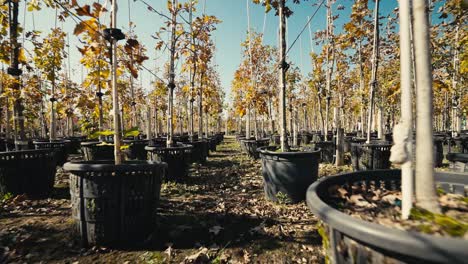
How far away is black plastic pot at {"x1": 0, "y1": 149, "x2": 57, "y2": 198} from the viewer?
3787 millimetres

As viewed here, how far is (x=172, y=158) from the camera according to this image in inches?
205

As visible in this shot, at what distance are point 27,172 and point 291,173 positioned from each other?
430 cm

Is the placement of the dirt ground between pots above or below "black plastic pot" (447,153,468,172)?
below

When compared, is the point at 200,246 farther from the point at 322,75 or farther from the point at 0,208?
the point at 322,75

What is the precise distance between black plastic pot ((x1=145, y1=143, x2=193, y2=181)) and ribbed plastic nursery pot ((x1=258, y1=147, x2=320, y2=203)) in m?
2.16

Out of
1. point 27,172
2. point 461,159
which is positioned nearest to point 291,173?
point 461,159

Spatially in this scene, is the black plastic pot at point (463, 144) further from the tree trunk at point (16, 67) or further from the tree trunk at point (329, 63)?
the tree trunk at point (16, 67)

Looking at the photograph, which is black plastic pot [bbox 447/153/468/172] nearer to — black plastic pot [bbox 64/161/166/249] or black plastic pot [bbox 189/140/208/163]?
black plastic pot [bbox 64/161/166/249]

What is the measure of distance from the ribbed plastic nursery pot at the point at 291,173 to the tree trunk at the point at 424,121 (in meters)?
2.65

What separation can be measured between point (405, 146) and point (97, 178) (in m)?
2.48

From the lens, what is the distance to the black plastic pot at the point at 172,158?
516 centimetres

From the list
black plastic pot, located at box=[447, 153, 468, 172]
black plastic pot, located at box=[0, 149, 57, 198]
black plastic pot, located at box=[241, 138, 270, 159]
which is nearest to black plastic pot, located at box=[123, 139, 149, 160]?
black plastic pot, located at box=[0, 149, 57, 198]

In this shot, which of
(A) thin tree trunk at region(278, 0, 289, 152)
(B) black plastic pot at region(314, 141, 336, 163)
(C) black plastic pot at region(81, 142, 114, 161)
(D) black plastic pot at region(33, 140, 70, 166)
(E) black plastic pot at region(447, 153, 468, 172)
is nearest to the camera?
(E) black plastic pot at region(447, 153, 468, 172)

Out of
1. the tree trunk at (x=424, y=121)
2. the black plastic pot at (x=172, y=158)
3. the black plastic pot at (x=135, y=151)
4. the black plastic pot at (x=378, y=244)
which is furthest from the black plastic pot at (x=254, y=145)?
the tree trunk at (x=424, y=121)
